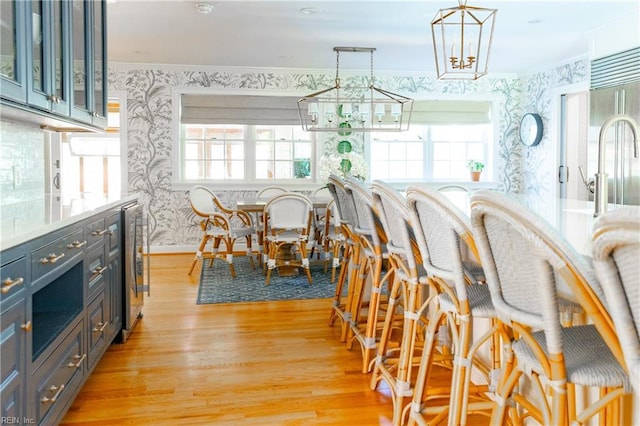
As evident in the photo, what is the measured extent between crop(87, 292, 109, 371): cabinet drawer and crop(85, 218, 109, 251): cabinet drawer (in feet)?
0.92

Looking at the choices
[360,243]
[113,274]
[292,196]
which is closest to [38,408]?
[113,274]

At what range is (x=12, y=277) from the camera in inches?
52.9

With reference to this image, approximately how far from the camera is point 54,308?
206cm

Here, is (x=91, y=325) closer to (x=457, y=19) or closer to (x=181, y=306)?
(x=181, y=306)

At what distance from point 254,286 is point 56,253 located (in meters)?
2.85

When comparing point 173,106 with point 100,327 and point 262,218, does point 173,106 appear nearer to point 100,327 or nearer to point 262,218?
point 262,218

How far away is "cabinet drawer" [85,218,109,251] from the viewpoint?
2180mm

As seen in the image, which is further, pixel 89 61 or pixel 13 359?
pixel 89 61

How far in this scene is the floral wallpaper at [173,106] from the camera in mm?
6176

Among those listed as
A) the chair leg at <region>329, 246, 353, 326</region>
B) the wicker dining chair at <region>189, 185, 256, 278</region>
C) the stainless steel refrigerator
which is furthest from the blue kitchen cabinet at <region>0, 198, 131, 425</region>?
the stainless steel refrigerator

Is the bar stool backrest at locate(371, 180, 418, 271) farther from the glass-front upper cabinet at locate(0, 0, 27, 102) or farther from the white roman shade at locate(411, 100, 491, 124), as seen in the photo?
the white roman shade at locate(411, 100, 491, 124)

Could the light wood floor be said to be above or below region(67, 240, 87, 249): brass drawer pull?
below

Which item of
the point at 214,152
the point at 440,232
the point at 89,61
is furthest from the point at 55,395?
the point at 214,152

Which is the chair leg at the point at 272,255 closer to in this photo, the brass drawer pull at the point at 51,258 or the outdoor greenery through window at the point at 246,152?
the outdoor greenery through window at the point at 246,152
